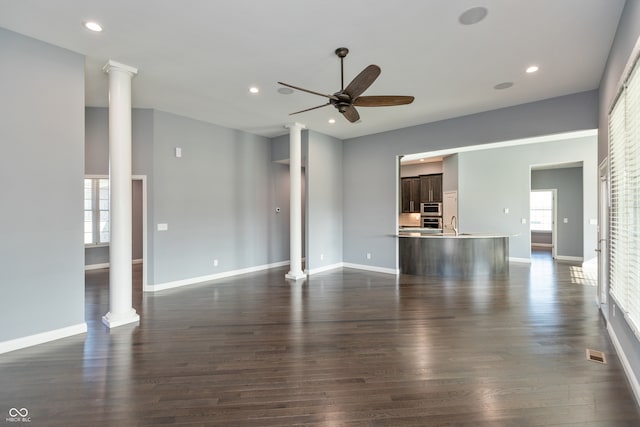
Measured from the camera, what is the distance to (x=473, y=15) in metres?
2.72

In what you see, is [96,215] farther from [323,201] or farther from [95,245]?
[323,201]

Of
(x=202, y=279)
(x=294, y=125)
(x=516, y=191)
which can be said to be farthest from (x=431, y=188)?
(x=202, y=279)

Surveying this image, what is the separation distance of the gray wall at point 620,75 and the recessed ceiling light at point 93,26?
443 centimetres

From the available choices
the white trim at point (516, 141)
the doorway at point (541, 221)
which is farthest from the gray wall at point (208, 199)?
the doorway at point (541, 221)

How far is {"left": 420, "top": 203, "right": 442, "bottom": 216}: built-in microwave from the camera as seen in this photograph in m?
9.36

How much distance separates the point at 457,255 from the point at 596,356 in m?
3.54

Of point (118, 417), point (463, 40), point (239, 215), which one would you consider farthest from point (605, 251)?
point (239, 215)

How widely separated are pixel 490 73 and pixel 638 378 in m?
3.40

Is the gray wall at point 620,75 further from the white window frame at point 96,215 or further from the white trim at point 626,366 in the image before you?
the white window frame at point 96,215

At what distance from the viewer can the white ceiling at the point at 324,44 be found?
265cm

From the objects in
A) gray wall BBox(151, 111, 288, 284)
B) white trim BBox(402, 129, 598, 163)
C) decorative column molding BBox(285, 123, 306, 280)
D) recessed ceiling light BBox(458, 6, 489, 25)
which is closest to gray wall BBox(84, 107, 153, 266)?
gray wall BBox(151, 111, 288, 284)

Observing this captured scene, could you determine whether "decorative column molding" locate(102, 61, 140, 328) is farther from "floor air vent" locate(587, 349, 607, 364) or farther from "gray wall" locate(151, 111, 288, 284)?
"floor air vent" locate(587, 349, 607, 364)

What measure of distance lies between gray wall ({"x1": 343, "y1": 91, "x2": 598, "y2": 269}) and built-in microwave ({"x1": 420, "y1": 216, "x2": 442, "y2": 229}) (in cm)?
227

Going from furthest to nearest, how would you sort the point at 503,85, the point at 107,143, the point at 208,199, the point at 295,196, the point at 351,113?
the point at 295,196
the point at 208,199
the point at 107,143
the point at 503,85
the point at 351,113
